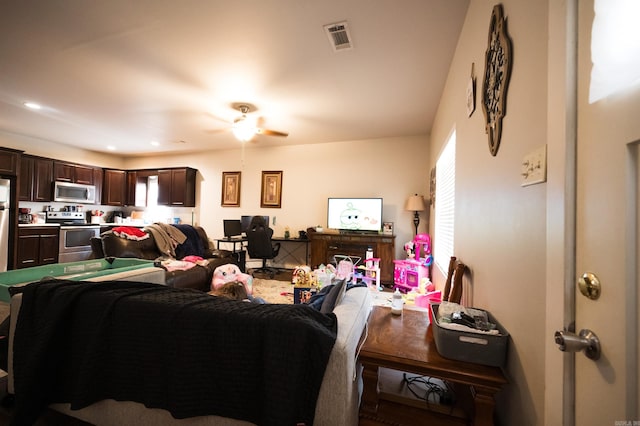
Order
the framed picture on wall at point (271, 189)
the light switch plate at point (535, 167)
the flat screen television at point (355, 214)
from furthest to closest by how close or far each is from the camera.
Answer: the framed picture on wall at point (271, 189), the flat screen television at point (355, 214), the light switch plate at point (535, 167)

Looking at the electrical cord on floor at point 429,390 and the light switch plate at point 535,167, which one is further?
the electrical cord on floor at point 429,390

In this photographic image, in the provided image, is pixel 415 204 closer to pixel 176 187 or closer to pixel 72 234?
pixel 176 187

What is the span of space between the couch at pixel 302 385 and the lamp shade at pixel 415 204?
313cm

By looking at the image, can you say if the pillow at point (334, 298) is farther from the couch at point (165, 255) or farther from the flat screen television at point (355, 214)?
the flat screen television at point (355, 214)

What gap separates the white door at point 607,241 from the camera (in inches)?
17.5

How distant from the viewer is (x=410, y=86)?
2.75 m

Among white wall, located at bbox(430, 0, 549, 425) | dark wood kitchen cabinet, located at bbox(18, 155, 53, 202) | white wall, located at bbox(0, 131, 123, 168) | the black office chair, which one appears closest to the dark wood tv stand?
the black office chair

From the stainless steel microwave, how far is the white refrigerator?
96 centimetres

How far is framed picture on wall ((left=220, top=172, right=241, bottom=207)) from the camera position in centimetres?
557

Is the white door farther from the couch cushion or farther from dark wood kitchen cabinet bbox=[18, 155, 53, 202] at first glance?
dark wood kitchen cabinet bbox=[18, 155, 53, 202]

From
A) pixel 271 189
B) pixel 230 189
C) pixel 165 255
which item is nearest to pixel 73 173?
pixel 230 189

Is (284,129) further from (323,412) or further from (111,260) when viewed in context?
(323,412)

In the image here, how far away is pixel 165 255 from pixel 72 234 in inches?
119

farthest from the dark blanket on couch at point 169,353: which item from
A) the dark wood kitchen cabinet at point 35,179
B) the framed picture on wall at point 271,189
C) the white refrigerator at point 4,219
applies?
the dark wood kitchen cabinet at point 35,179
